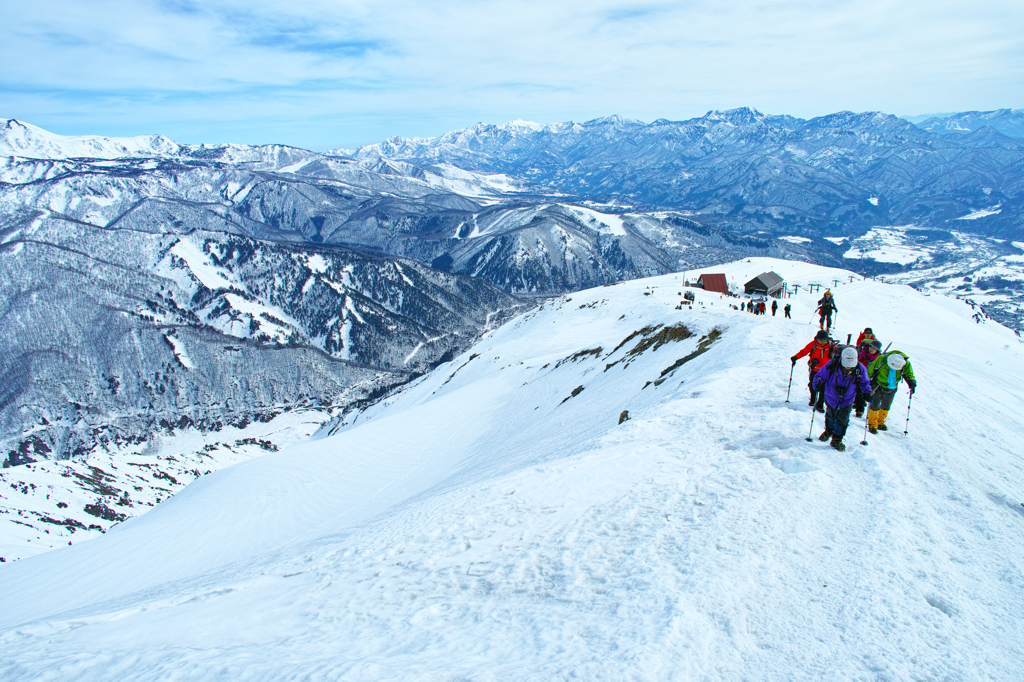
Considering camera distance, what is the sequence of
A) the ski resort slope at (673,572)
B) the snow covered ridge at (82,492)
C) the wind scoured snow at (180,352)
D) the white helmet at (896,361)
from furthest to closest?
the wind scoured snow at (180,352)
the snow covered ridge at (82,492)
the white helmet at (896,361)
the ski resort slope at (673,572)

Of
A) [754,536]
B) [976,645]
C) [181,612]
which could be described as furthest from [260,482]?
[976,645]

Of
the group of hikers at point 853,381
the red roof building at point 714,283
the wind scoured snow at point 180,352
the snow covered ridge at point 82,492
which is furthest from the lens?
the wind scoured snow at point 180,352

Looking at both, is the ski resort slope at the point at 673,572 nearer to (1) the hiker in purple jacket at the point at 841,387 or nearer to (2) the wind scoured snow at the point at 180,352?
(1) the hiker in purple jacket at the point at 841,387

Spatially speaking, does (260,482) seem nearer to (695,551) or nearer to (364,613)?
(364,613)

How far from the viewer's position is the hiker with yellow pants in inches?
464

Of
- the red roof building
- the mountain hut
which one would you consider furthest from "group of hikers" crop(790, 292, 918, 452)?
the red roof building

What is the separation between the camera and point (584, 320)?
6800cm

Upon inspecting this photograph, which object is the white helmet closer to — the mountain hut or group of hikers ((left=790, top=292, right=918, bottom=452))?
group of hikers ((left=790, top=292, right=918, bottom=452))

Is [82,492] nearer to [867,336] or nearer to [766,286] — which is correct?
[867,336]

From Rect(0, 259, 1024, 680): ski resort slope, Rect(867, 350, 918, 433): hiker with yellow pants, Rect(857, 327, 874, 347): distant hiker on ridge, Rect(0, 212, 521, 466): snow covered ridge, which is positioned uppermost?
Rect(857, 327, 874, 347): distant hiker on ridge

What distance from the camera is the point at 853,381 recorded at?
10516 mm

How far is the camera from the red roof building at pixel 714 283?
75.7 m

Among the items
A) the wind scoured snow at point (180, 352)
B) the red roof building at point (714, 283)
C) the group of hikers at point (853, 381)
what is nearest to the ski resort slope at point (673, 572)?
the group of hikers at point (853, 381)

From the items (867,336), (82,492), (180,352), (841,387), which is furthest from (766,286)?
(180,352)
